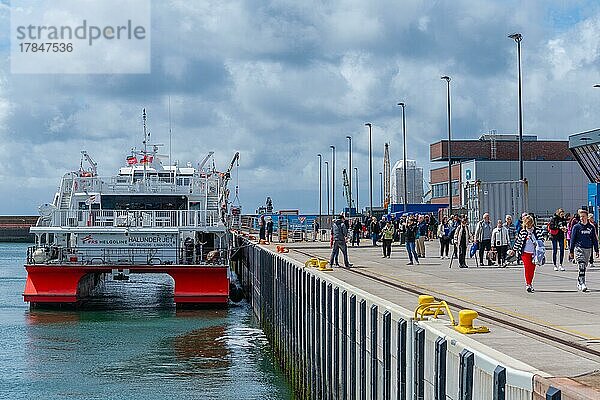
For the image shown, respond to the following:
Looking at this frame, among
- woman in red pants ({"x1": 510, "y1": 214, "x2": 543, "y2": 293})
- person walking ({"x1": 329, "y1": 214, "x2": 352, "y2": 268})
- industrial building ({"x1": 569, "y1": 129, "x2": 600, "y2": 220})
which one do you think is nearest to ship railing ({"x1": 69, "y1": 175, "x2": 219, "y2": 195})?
person walking ({"x1": 329, "y1": 214, "x2": 352, "y2": 268})

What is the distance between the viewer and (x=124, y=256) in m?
33.7

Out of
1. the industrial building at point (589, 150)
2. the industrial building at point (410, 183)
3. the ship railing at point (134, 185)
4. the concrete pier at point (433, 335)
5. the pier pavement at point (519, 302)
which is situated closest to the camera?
the concrete pier at point (433, 335)

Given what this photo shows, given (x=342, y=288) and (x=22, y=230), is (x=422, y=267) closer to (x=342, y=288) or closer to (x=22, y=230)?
(x=342, y=288)

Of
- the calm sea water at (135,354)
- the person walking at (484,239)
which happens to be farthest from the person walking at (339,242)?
the person walking at (484,239)

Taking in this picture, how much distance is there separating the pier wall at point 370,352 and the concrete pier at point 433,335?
0.02 metres

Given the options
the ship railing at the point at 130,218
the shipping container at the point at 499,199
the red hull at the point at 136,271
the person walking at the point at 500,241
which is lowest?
the red hull at the point at 136,271

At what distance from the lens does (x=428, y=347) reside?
10164 mm

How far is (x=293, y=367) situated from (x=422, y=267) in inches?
299

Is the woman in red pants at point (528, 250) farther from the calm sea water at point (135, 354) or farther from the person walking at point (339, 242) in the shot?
the person walking at point (339, 242)

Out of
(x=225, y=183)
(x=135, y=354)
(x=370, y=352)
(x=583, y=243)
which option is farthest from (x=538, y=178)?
(x=370, y=352)

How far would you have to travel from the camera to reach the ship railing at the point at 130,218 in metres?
34.3

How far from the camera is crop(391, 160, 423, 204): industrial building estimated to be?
129 meters

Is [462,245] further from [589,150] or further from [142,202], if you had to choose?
[589,150]

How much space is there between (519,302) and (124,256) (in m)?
19.7
